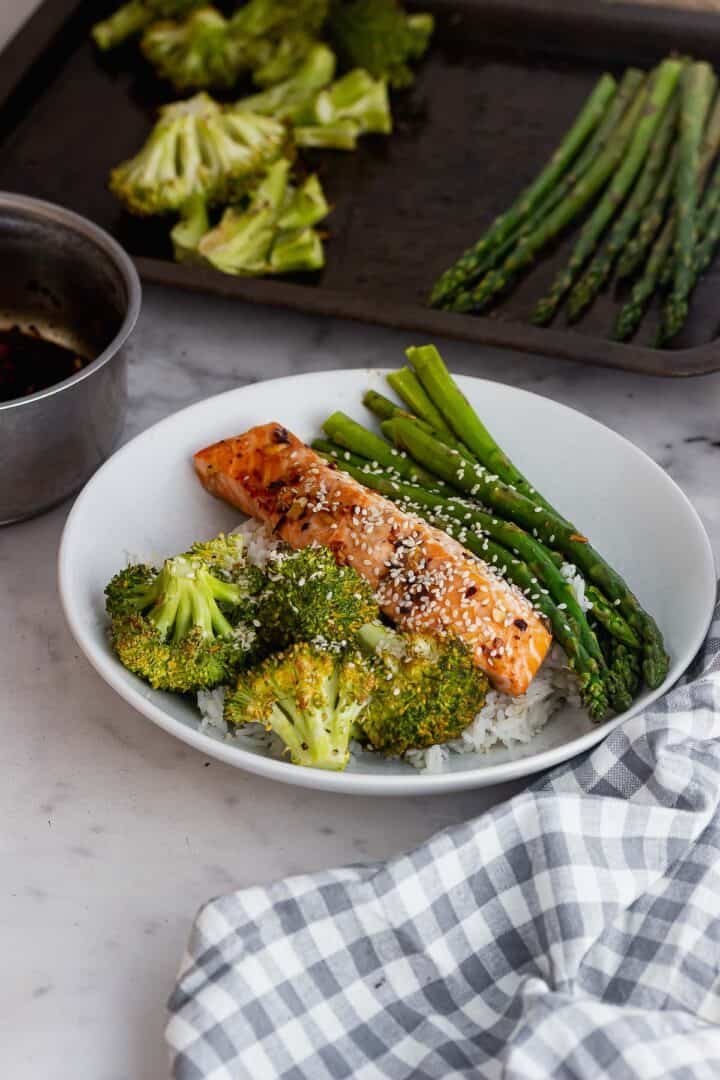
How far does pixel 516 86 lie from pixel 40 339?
1947 millimetres

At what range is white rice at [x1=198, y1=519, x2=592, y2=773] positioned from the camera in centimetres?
197

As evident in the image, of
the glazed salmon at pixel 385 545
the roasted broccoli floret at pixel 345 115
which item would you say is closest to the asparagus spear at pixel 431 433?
the glazed salmon at pixel 385 545

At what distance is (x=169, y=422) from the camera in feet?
8.05

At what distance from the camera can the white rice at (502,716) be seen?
1974mm

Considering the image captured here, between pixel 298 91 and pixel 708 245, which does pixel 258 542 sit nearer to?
pixel 708 245

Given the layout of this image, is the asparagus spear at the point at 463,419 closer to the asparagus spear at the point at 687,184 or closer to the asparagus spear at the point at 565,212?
the asparagus spear at the point at 565,212

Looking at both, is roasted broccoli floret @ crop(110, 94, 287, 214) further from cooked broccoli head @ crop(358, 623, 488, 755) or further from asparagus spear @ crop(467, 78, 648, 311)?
cooked broccoli head @ crop(358, 623, 488, 755)

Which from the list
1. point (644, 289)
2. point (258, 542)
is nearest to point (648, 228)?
point (644, 289)

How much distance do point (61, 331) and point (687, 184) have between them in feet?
5.67

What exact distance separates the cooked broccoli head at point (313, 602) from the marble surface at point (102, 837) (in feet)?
0.96

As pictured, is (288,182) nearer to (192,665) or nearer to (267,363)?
(267,363)

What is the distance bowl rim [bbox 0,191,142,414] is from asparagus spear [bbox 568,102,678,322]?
1131 mm

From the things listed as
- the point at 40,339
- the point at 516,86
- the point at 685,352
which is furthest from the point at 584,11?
the point at 40,339

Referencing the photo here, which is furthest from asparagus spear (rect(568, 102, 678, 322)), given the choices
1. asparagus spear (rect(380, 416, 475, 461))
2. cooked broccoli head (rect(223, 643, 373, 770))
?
cooked broccoli head (rect(223, 643, 373, 770))
